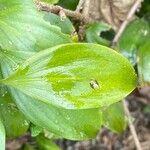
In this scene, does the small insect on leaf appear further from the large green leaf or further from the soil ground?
the soil ground

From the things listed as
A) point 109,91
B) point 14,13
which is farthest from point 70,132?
point 14,13

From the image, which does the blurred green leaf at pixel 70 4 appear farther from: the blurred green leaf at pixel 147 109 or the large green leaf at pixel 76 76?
the blurred green leaf at pixel 147 109

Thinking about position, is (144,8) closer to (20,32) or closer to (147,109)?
(147,109)

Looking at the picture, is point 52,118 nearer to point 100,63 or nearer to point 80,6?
point 100,63

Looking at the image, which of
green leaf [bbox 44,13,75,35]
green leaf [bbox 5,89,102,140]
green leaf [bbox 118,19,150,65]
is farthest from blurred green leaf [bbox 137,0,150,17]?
green leaf [bbox 5,89,102,140]

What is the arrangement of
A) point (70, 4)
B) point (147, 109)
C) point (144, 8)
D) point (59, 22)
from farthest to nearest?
1. point (147, 109)
2. point (144, 8)
3. point (70, 4)
4. point (59, 22)

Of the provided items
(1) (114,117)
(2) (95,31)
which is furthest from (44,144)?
(2) (95,31)
